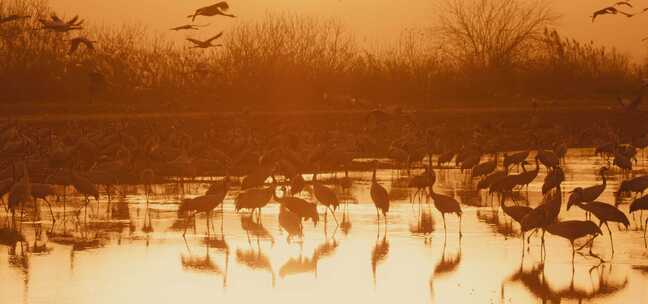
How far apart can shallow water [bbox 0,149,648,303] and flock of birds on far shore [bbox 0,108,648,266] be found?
266mm

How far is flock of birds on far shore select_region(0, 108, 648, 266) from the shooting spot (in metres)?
11.3

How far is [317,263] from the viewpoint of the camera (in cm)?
1048

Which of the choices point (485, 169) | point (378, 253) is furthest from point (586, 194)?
point (485, 169)

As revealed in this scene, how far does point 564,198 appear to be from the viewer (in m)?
14.8

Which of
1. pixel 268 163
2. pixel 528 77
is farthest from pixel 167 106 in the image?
pixel 268 163

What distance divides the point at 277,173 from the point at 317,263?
4773 millimetres

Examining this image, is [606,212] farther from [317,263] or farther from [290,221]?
[290,221]

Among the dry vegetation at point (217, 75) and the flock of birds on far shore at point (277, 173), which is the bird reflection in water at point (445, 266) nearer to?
the flock of birds on far shore at point (277, 173)

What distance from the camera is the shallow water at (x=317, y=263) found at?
9234 millimetres

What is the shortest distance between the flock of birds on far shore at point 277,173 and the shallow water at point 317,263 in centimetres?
27

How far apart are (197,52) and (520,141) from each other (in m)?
19.3

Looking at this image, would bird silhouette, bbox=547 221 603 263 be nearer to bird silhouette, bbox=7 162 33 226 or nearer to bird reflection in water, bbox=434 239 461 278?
bird reflection in water, bbox=434 239 461 278

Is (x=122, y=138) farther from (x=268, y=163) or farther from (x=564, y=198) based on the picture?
(x=564, y=198)

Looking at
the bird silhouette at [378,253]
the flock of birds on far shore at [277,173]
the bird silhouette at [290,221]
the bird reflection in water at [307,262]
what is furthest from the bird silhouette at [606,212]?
the bird silhouette at [290,221]
